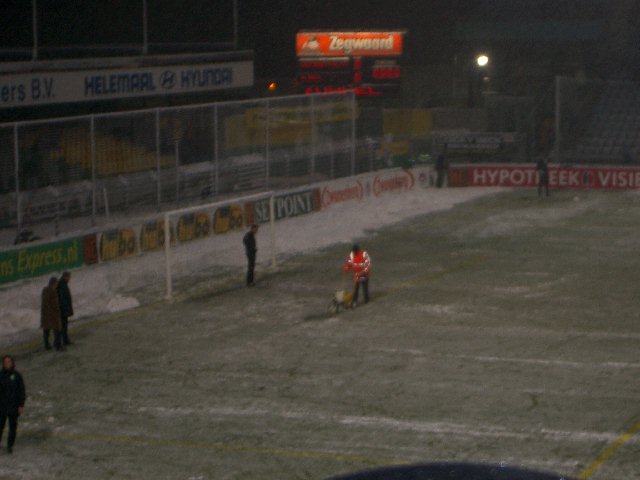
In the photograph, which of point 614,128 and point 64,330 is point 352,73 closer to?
point 614,128

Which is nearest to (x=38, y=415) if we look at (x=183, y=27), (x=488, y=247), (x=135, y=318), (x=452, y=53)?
(x=135, y=318)

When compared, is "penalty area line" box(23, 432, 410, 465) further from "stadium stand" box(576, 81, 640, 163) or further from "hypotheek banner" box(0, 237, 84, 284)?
"stadium stand" box(576, 81, 640, 163)

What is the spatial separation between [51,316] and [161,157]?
11.6m

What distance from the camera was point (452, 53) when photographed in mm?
64375

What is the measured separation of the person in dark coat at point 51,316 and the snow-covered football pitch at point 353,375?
1.25ft

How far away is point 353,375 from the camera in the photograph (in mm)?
19250

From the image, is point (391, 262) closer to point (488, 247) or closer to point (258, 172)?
point (488, 247)

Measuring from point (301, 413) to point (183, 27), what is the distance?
1460 inches

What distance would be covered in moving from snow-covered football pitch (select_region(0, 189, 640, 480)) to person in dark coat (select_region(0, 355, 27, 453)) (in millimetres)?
403

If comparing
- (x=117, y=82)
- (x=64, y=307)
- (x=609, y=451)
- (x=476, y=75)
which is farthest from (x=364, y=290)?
(x=476, y=75)

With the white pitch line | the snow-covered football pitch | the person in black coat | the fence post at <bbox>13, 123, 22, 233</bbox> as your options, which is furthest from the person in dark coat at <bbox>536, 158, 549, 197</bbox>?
the white pitch line

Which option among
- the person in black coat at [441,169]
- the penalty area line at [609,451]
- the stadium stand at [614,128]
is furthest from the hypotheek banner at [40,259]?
the stadium stand at [614,128]

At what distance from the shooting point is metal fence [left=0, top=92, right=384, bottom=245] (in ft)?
90.0

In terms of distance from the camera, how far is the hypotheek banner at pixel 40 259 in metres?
25.1
